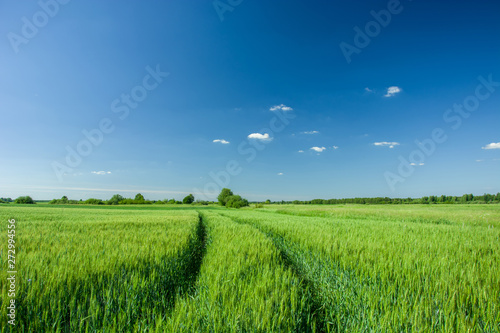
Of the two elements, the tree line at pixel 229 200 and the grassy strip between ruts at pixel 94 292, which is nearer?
the grassy strip between ruts at pixel 94 292

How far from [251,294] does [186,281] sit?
1.95 meters

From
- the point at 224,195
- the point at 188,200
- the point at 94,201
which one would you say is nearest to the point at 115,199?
the point at 94,201

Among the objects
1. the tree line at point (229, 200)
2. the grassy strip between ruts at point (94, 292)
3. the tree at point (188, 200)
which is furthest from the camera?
the tree at point (188, 200)

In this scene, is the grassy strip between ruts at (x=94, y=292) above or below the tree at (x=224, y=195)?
above

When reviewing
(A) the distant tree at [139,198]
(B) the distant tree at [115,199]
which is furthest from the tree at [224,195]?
(B) the distant tree at [115,199]

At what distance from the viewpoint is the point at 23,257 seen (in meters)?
3.05

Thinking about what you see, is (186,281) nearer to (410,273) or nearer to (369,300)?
(369,300)

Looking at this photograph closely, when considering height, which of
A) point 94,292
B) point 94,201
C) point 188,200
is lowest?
point 188,200

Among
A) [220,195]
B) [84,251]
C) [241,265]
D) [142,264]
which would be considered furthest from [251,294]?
[220,195]

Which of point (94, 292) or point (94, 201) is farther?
point (94, 201)

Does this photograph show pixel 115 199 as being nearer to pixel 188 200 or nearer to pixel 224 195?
pixel 188 200

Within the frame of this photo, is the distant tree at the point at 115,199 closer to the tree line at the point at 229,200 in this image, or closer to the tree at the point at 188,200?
the tree line at the point at 229,200

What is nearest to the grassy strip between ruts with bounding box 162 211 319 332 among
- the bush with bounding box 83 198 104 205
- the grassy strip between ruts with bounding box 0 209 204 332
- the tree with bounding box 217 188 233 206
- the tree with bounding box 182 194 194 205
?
the grassy strip between ruts with bounding box 0 209 204 332

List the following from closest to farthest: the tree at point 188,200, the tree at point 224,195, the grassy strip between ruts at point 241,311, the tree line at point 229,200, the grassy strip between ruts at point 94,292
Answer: the grassy strip between ruts at point 241,311 < the grassy strip between ruts at point 94,292 < the tree line at point 229,200 < the tree at point 224,195 < the tree at point 188,200
